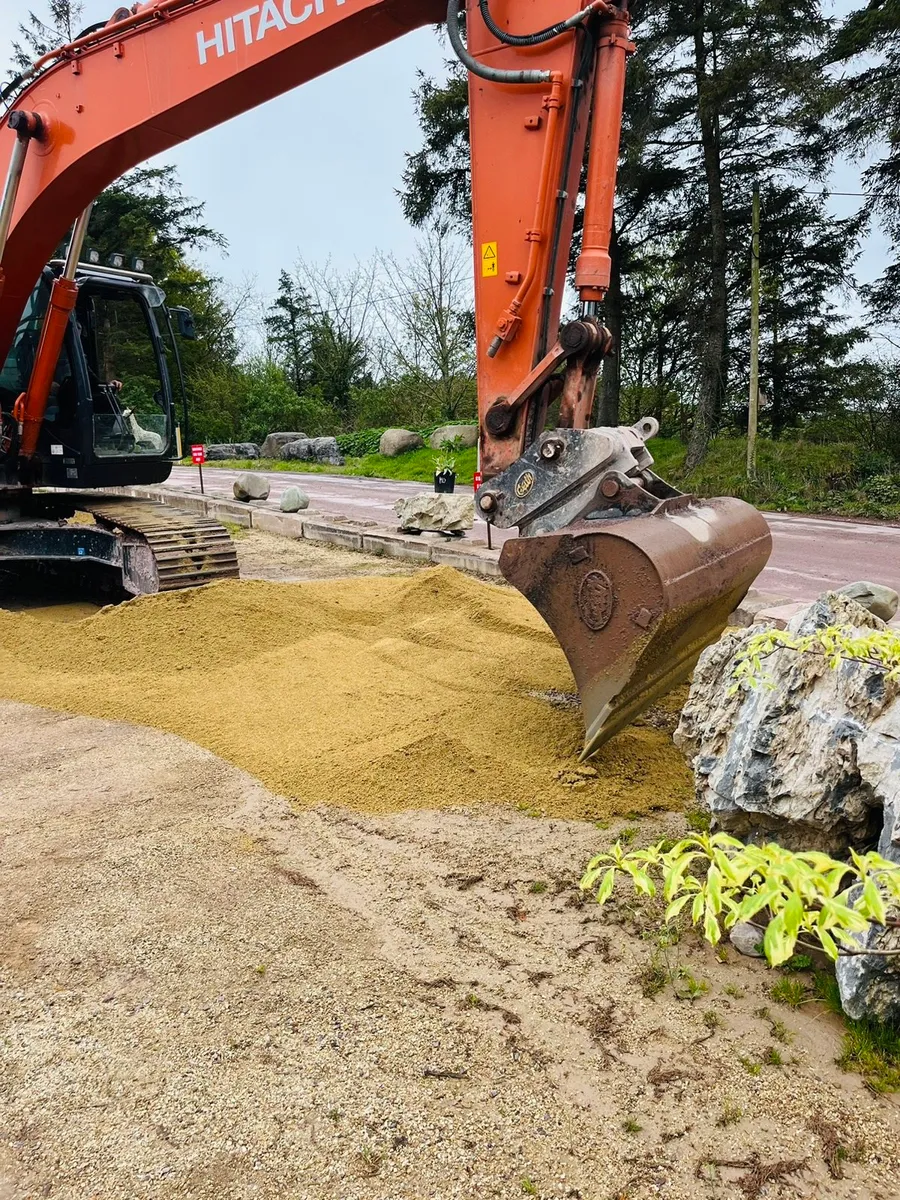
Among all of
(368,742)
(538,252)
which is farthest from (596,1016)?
(538,252)

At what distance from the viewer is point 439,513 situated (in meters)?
9.71

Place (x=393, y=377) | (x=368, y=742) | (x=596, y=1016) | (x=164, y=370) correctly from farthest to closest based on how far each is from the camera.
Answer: (x=393, y=377), (x=164, y=370), (x=368, y=742), (x=596, y=1016)

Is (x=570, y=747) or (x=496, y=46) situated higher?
(x=496, y=46)

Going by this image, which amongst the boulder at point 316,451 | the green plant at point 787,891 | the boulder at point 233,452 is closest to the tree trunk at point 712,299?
the boulder at point 316,451

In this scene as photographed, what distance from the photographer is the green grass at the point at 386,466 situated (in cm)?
2098

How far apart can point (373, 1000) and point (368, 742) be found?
1718 millimetres

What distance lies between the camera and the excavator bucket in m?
3.11

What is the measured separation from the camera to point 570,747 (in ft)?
12.4

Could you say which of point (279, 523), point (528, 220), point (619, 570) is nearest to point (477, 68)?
point (528, 220)

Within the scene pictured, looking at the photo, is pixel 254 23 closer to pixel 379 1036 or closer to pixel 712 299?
pixel 379 1036

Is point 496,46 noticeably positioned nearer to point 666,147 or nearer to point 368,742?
point 368,742

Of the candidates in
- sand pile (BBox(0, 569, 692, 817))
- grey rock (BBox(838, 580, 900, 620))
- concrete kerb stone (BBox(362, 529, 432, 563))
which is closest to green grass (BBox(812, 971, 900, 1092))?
sand pile (BBox(0, 569, 692, 817))

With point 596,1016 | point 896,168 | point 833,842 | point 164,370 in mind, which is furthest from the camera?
point 896,168

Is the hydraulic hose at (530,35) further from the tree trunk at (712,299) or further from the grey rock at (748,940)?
the tree trunk at (712,299)
